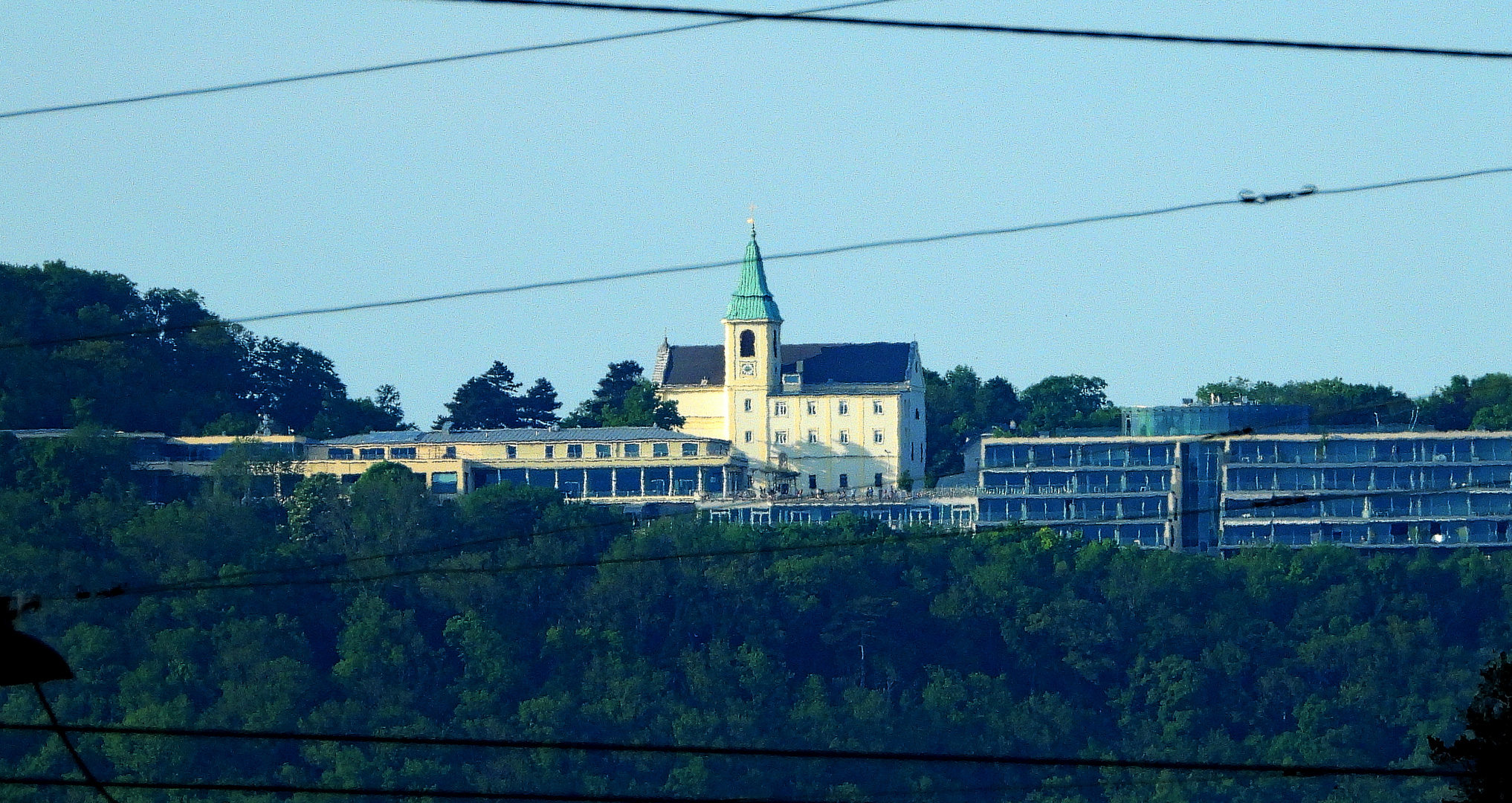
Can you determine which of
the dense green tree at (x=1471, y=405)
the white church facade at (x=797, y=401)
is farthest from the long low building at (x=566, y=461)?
the dense green tree at (x=1471, y=405)

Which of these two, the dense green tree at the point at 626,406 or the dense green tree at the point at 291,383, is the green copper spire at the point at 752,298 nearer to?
the dense green tree at the point at 626,406

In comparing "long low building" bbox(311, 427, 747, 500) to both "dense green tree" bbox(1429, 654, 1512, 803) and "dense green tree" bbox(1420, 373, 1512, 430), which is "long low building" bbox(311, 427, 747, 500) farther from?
"dense green tree" bbox(1429, 654, 1512, 803)

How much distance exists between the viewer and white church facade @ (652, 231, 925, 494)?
530 feet

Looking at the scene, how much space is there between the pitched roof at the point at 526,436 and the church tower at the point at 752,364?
2.34 metres

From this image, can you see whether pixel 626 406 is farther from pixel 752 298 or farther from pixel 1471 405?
pixel 1471 405

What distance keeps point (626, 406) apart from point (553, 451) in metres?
8.48

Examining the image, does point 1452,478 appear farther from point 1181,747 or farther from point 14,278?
point 14,278

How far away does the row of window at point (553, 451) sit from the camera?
157625mm

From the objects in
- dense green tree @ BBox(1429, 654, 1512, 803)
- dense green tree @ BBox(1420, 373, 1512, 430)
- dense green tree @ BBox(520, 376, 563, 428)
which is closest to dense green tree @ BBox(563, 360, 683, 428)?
dense green tree @ BBox(520, 376, 563, 428)

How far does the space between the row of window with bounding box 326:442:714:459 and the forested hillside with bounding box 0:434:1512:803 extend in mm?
4784

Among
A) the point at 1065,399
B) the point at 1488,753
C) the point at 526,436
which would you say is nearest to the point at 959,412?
the point at 1065,399

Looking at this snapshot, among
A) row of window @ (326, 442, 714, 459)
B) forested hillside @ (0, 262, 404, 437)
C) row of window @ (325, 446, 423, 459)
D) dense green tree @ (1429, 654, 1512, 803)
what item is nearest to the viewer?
dense green tree @ (1429, 654, 1512, 803)

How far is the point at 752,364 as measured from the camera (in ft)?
543

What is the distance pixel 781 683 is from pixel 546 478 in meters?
25.8
